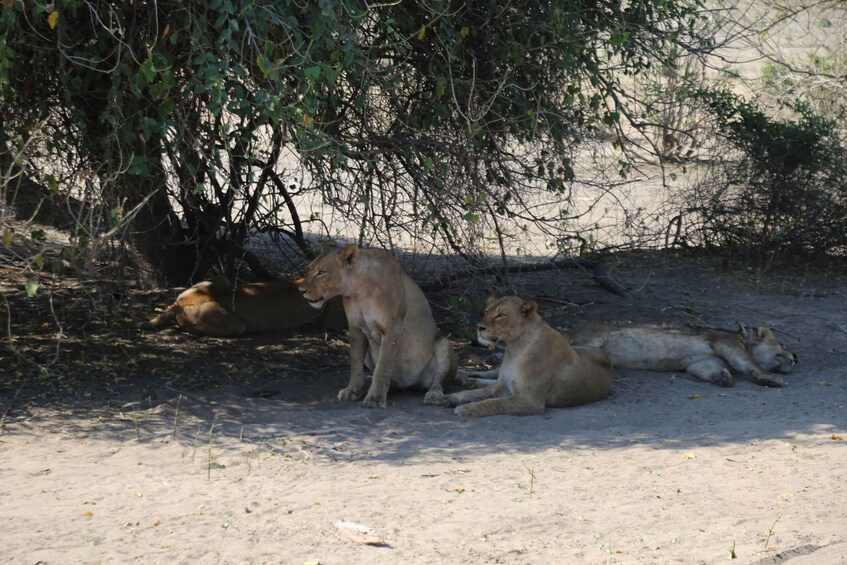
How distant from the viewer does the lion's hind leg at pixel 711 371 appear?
845 cm

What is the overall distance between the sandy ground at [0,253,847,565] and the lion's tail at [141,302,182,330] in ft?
4.62

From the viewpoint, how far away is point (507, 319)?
7711 millimetres

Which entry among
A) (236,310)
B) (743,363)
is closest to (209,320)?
(236,310)

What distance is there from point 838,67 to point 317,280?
484 inches

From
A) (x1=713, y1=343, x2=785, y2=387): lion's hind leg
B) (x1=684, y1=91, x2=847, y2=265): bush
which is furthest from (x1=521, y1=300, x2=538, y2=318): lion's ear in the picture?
(x1=684, y1=91, x2=847, y2=265): bush

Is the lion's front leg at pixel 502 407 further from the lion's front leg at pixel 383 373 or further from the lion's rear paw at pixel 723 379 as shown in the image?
the lion's rear paw at pixel 723 379

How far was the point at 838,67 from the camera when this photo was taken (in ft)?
55.5

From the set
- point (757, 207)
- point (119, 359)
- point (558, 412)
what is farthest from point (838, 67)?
point (119, 359)

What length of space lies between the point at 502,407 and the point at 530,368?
35cm

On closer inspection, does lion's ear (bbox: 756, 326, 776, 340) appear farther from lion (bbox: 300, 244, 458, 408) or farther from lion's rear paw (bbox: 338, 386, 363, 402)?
lion's rear paw (bbox: 338, 386, 363, 402)

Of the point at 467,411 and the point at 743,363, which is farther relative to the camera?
the point at 743,363

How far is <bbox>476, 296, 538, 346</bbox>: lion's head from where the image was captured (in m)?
7.70

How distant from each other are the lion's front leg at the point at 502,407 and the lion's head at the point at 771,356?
2.20 metres

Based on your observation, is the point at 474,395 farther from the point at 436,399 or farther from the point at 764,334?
the point at 764,334
